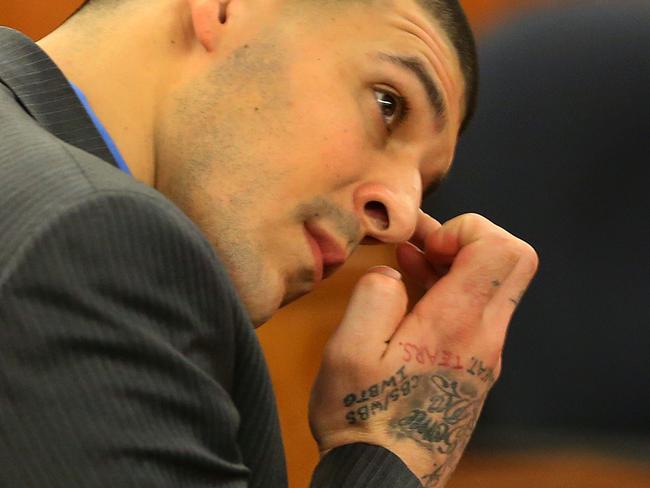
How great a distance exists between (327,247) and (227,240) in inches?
4.1

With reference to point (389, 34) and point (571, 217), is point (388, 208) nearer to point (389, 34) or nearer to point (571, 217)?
point (389, 34)

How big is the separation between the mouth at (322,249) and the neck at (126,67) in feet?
0.53

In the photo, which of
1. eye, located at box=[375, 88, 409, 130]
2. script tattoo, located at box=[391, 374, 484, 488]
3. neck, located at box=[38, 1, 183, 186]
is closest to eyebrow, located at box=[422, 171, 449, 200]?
eye, located at box=[375, 88, 409, 130]

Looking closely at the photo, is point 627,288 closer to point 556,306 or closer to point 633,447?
point 556,306

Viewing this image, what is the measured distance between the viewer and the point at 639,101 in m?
1.33

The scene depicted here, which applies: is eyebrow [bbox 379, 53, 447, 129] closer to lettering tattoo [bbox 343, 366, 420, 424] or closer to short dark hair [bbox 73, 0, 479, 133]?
short dark hair [bbox 73, 0, 479, 133]

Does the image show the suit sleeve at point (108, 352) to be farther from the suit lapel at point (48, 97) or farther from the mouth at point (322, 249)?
the mouth at point (322, 249)

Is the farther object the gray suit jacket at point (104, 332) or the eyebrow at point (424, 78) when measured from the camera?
the eyebrow at point (424, 78)

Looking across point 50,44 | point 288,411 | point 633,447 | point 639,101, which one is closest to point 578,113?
point 639,101

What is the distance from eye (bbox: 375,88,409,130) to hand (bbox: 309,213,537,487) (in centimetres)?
17

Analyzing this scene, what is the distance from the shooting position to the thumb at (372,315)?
92 centimetres

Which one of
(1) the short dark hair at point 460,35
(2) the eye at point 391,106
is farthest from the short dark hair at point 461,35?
(2) the eye at point 391,106

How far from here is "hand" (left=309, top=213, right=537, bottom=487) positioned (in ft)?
2.91

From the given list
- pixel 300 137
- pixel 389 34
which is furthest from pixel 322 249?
pixel 389 34
